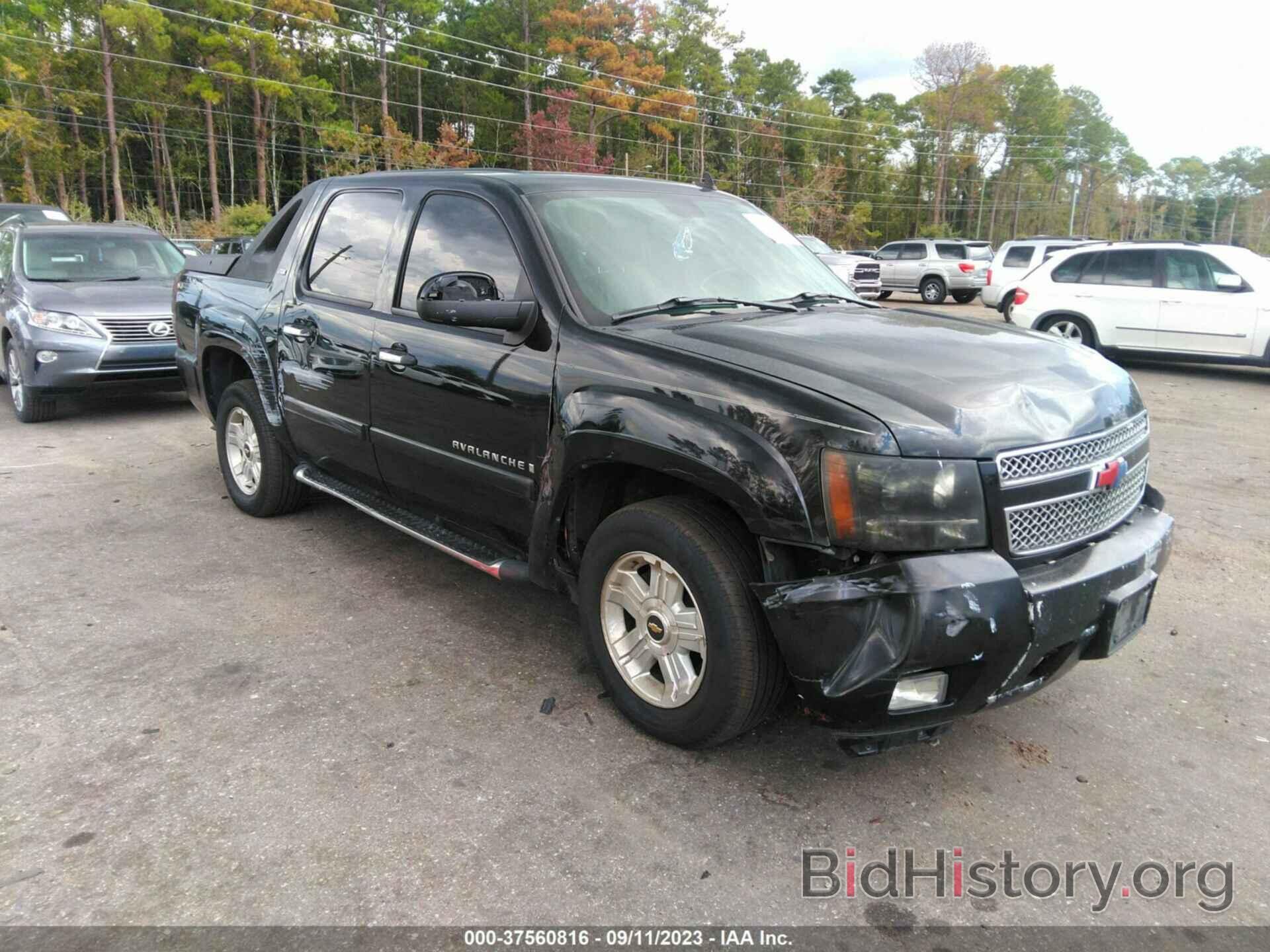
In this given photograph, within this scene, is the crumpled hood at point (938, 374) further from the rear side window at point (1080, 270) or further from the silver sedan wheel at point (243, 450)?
the rear side window at point (1080, 270)

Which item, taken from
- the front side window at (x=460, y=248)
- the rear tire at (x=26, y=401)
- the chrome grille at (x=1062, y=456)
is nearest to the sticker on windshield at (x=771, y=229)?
the front side window at (x=460, y=248)

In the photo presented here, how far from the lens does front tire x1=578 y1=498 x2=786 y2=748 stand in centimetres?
272

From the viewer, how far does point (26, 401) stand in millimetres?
8281

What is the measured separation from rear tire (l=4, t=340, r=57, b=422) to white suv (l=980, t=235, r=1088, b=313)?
1560cm

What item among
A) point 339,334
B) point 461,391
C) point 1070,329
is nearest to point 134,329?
point 339,334

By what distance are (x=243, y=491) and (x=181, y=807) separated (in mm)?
3182

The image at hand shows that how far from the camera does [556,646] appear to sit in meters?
3.91

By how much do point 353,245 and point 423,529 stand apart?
1.51 m

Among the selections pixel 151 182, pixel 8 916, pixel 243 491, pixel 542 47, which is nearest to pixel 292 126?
pixel 151 182

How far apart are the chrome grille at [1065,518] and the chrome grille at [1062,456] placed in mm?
89

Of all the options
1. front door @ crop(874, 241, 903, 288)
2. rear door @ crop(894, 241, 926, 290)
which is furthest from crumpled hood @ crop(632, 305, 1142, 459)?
front door @ crop(874, 241, 903, 288)

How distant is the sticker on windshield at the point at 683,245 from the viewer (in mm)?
3779

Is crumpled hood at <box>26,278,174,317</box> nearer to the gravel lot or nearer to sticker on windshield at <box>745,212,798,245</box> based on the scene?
the gravel lot

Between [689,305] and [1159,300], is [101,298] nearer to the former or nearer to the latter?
[689,305]
